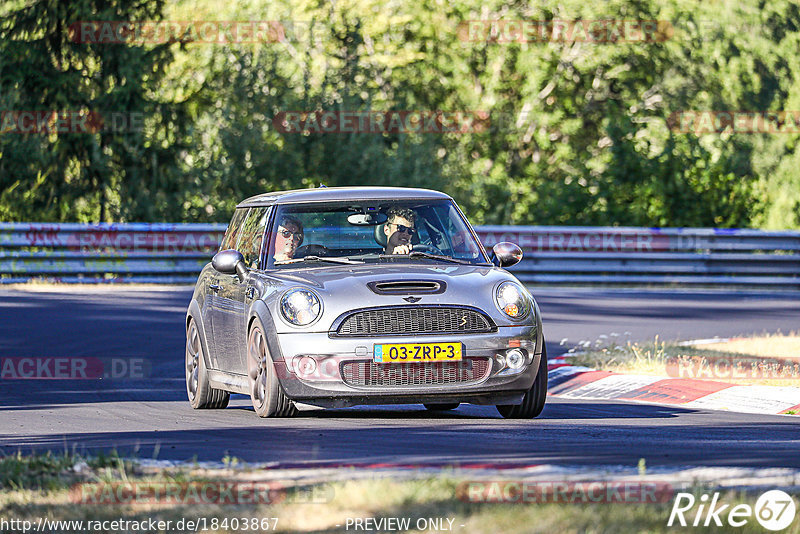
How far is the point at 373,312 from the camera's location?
988 centimetres

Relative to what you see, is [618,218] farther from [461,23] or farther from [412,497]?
[412,497]

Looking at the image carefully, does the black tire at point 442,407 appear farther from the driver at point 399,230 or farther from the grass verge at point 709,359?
the grass verge at point 709,359

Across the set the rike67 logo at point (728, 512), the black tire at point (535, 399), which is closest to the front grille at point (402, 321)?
the black tire at point (535, 399)

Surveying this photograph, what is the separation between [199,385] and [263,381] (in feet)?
5.20

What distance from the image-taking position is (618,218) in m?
33.9

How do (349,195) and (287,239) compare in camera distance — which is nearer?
(287,239)

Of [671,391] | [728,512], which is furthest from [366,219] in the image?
[728,512]

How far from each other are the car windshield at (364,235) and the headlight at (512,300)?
760 mm

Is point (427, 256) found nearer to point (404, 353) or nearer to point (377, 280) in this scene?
point (377, 280)

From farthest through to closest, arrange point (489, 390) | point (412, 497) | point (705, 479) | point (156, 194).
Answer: point (156, 194), point (489, 390), point (705, 479), point (412, 497)

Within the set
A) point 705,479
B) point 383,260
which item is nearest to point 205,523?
point 705,479

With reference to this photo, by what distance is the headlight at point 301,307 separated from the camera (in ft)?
32.5

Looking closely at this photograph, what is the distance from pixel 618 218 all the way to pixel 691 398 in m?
22.1

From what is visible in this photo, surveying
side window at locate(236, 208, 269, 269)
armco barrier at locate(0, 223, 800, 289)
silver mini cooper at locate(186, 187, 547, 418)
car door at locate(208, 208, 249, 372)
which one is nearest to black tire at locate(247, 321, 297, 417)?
silver mini cooper at locate(186, 187, 547, 418)
